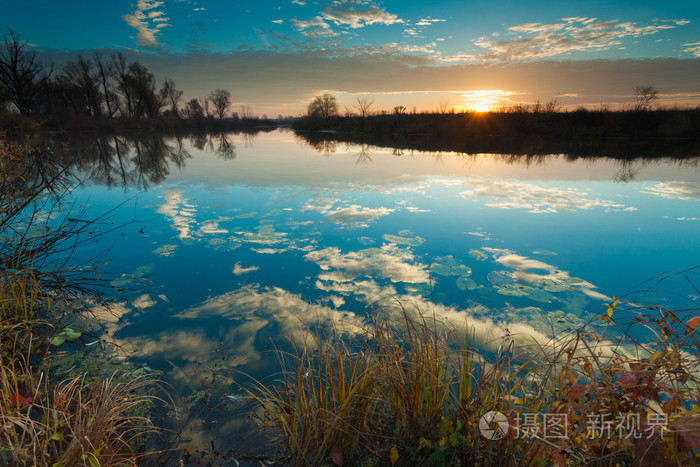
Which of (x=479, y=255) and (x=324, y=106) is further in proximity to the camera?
(x=324, y=106)

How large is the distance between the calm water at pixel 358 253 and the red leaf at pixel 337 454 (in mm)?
897

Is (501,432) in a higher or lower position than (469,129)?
lower

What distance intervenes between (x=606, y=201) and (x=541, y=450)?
9.41 m

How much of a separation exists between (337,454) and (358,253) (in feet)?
12.1

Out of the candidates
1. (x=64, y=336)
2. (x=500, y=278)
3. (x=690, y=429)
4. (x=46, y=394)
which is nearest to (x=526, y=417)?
(x=690, y=429)

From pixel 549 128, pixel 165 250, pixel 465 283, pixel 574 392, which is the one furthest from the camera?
pixel 549 128

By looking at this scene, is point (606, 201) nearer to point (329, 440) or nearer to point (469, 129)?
point (329, 440)

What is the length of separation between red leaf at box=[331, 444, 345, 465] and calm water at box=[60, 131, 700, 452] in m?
0.90

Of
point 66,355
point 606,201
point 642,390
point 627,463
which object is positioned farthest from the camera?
point 606,201

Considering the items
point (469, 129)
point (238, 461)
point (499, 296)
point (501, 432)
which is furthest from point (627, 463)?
point (469, 129)

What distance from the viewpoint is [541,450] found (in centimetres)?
161

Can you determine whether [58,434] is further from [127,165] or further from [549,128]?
[549,128]

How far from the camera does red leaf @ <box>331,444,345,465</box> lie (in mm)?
1742

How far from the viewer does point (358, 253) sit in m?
5.34
